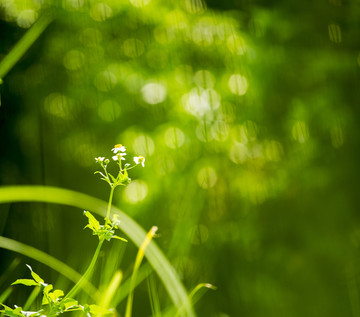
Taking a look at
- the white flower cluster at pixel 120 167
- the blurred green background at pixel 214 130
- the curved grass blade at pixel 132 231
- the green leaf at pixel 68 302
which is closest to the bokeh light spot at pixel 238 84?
the blurred green background at pixel 214 130

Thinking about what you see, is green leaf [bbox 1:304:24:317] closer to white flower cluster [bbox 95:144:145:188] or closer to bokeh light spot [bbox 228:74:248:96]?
white flower cluster [bbox 95:144:145:188]

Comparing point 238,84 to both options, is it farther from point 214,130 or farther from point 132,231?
point 132,231

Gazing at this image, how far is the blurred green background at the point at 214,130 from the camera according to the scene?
2510 millimetres

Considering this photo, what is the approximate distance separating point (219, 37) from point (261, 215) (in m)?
1.12

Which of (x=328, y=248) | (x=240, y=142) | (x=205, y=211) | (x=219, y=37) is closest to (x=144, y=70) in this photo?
(x=219, y=37)

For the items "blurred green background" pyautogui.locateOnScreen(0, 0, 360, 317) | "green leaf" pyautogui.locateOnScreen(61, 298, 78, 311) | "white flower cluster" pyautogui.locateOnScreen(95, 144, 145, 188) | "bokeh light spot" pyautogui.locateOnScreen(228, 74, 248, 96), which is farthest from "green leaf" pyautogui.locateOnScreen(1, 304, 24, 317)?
"bokeh light spot" pyautogui.locateOnScreen(228, 74, 248, 96)

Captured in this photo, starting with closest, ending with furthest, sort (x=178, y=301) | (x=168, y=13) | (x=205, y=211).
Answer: (x=178, y=301), (x=168, y=13), (x=205, y=211)

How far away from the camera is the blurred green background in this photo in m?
2.51

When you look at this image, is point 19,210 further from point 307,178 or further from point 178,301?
point 178,301

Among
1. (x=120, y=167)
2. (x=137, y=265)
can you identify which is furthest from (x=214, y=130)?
(x=120, y=167)

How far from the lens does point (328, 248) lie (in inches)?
106

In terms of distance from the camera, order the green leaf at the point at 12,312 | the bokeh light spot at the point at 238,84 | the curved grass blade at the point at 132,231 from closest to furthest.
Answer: the green leaf at the point at 12,312 → the curved grass blade at the point at 132,231 → the bokeh light spot at the point at 238,84

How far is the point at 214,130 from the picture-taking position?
251 cm

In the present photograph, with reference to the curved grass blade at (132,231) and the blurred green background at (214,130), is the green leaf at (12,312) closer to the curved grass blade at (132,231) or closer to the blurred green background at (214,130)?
the curved grass blade at (132,231)
